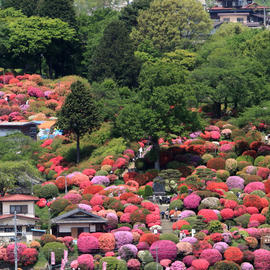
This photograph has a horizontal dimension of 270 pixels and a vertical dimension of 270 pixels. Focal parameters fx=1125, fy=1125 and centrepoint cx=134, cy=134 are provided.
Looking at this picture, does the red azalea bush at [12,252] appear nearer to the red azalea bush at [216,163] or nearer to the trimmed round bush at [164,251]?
the trimmed round bush at [164,251]

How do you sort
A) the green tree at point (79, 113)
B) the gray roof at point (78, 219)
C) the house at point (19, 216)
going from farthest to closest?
the green tree at point (79, 113)
the gray roof at point (78, 219)
the house at point (19, 216)

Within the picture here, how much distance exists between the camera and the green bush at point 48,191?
10094 centimetres

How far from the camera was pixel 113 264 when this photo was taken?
275 ft

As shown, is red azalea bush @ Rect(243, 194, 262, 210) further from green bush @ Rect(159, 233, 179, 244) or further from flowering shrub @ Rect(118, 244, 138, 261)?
flowering shrub @ Rect(118, 244, 138, 261)

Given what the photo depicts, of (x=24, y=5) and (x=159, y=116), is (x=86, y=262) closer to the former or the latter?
(x=159, y=116)

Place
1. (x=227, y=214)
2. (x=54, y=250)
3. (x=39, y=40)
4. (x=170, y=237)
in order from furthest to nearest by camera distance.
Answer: (x=39, y=40) < (x=227, y=214) < (x=170, y=237) < (x=54, y=250)

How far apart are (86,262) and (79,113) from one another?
28.8 metres

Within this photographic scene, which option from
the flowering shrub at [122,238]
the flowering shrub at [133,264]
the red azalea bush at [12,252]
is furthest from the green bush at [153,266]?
the red azalea bush at [12,252]

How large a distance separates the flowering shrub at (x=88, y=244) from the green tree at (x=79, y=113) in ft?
80.1

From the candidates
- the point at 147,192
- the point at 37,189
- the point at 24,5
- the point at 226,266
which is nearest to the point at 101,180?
the point at 147,192

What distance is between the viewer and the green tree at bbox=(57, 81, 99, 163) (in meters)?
111

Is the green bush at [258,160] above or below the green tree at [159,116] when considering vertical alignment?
below

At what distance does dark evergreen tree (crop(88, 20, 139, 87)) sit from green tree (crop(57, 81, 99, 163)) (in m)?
19.1

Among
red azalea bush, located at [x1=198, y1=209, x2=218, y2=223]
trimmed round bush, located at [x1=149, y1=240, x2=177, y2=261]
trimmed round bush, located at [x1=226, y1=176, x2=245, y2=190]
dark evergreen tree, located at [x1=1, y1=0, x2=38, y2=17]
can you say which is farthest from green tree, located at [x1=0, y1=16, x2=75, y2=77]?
trimmed round bush, located at [x1=149, y1=240, x2=177, y2=261]
